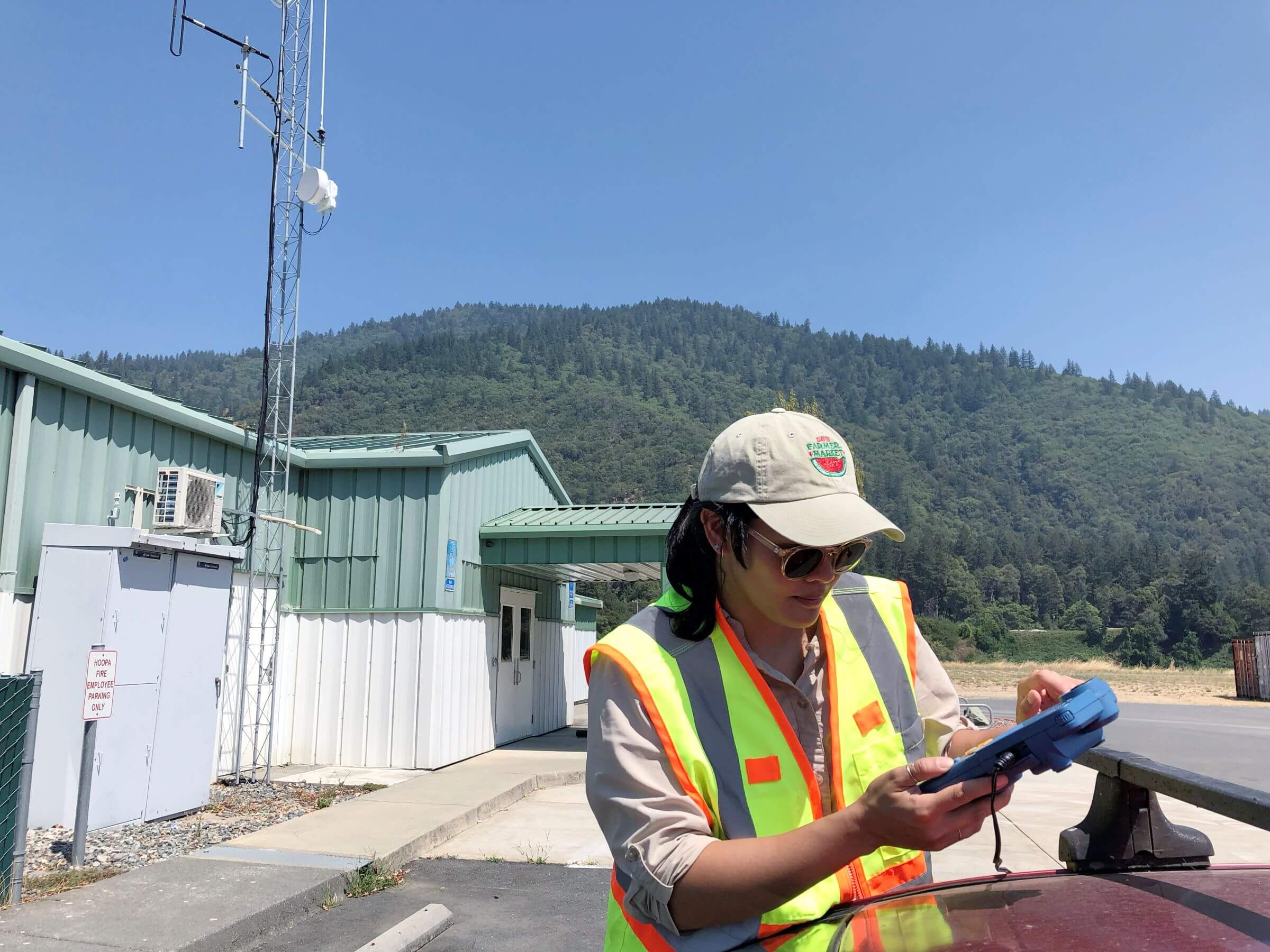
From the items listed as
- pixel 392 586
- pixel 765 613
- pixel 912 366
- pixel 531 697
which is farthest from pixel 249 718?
pixel 912 366

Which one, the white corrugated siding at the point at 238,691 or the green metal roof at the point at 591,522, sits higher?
the green metal roof at the point at 591,522

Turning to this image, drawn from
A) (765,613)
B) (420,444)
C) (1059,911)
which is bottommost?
(1059,911)

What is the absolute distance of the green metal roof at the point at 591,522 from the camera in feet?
44.0

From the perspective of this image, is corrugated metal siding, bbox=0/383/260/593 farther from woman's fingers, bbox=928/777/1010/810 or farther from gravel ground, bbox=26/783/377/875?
woman's fingers, bbox=928/777/1010/810

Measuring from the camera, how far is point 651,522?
44.0ft

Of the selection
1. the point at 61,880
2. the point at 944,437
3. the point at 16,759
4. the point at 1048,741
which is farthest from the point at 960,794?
the point at 944,437

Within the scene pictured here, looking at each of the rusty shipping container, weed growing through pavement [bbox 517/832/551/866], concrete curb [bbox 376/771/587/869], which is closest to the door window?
concrete curb [bbox 376/771/587/869]

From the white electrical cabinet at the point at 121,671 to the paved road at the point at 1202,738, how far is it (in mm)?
10200

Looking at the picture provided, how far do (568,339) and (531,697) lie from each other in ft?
494

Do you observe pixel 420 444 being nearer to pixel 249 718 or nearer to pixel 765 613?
pixel 249 718

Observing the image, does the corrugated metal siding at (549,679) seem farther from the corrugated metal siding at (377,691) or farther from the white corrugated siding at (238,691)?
the white corrugated siding at (238,691)

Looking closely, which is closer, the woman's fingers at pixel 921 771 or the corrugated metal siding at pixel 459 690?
the woman's fingers at pixel 921 771

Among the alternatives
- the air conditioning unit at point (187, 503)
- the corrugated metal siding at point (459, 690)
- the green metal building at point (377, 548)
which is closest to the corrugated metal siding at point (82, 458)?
the green metal building at point (377, 548)

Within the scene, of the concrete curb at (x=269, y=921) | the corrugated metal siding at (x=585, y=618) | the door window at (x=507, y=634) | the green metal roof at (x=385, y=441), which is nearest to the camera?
the concrete curb at (x=269, y=921)
